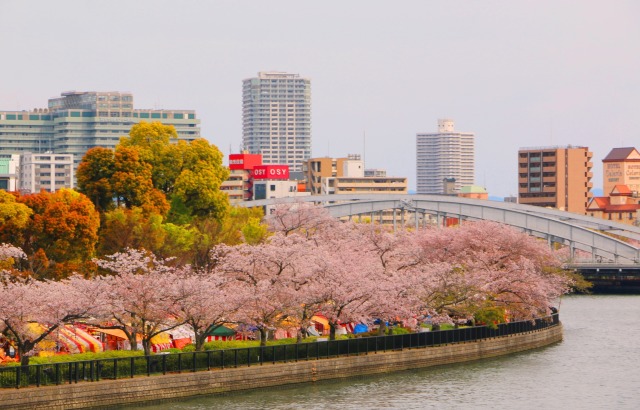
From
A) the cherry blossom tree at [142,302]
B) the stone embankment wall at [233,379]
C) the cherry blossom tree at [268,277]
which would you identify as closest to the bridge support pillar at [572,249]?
the stone embankment wall at [233,379]

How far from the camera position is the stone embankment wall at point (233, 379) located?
47062 mm

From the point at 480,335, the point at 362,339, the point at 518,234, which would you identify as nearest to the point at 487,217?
the point at 518,234

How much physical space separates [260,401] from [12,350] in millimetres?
11586

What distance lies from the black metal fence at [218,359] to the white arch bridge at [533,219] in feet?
271

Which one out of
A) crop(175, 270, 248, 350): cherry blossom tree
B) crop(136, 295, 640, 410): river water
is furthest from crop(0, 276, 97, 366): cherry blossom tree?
crop(136, 295, 640, 410): river water

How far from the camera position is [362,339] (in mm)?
62812

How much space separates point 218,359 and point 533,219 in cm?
10792

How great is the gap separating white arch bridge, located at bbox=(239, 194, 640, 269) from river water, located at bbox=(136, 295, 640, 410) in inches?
3045

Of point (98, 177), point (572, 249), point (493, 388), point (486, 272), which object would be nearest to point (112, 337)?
point (493, 388)

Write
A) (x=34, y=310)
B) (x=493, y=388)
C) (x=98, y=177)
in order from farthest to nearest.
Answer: (x=98, y=177) → (x=493, y=388) → (x=34, y=310)

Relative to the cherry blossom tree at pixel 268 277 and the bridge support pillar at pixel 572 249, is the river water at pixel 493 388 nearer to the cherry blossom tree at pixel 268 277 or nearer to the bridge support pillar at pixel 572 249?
the cherry blossom tree at pixel 268 277

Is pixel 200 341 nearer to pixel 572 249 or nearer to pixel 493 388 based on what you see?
pixel 493 388

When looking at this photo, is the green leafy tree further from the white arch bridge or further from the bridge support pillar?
the bridge support pillar

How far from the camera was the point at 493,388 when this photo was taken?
59219 mm
